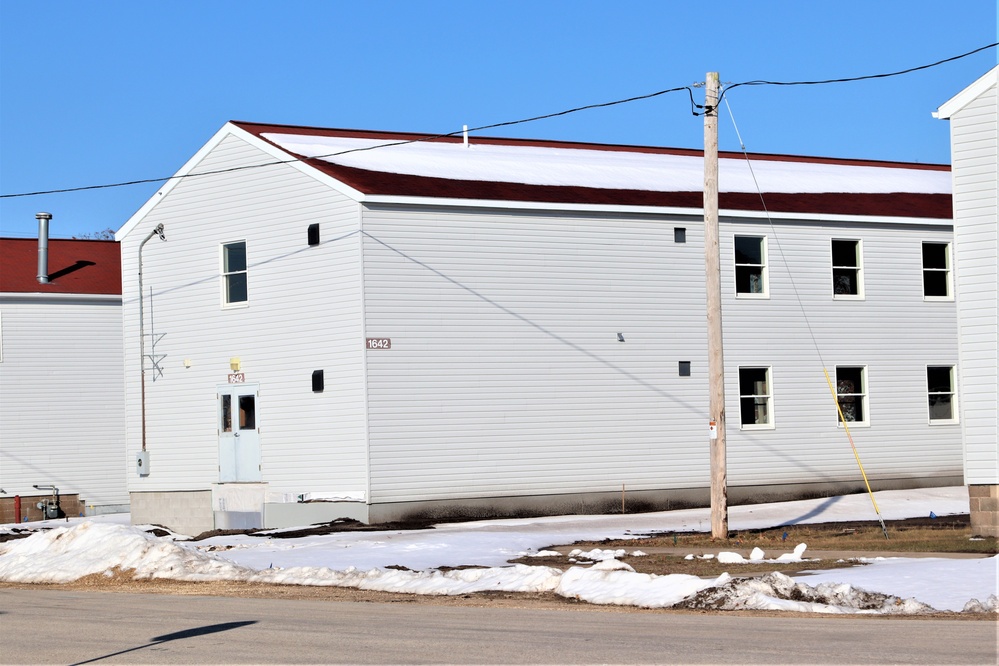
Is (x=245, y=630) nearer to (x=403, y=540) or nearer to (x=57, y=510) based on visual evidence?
A: (x=403, y=540)

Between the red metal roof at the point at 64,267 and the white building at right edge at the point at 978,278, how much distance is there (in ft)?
88.7

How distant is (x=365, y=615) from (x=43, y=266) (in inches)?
1128

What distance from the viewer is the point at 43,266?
40250mm

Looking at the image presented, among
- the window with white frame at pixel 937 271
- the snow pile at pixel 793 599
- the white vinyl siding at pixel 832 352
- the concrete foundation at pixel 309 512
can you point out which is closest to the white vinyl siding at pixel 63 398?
the concrete foundation at pixel 309 512

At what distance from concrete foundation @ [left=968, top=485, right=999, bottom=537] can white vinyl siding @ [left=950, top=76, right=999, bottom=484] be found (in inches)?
5.5

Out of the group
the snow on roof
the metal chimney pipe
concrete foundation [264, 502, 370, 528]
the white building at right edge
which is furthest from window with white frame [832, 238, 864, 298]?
the metal chimney pipe

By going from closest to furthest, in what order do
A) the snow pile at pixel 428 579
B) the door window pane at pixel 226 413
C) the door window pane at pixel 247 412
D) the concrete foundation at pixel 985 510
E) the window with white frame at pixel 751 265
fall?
the snow pile at pixel 428 579
the concrete foundation at pixel 985 510
the door window pane at pixel 247 412
the door window pane at pixel 226 413
the window with white frame at pixel 751 265

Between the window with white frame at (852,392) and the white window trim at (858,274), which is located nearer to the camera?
the window with white frame at (852,392)

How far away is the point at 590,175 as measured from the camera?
108 ft

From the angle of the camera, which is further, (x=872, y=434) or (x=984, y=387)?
(x=872, y=434)

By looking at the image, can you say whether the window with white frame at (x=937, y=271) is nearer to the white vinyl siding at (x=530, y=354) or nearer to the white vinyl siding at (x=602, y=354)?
the white vinyl siding at (x=602, y=354)

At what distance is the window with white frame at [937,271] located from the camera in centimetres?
3291

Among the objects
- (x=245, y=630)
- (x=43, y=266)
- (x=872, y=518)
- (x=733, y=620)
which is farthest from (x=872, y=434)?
(x=43, y=266)

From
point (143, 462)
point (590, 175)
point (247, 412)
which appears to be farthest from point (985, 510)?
point (143, 462)
